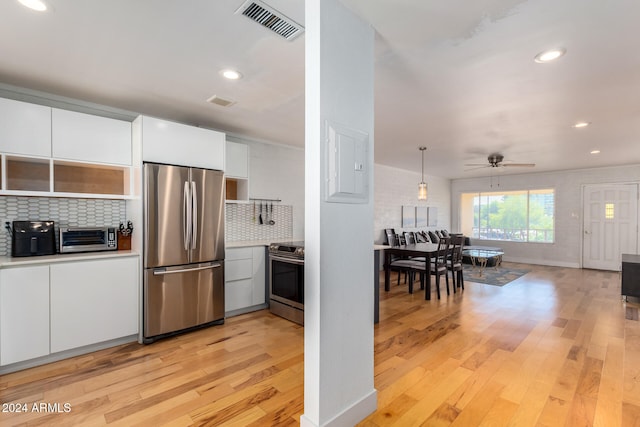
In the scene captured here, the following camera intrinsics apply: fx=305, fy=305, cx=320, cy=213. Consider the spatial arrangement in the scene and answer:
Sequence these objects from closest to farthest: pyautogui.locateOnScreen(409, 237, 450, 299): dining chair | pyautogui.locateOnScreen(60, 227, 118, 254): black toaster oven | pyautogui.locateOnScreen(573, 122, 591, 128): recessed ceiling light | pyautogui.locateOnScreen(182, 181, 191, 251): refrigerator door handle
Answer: pyautogui.locateOnScreen(60, 227, 118, 254): black toaster oven < pyautogui.locateOnScreen(182, 181, 191, 251): refrigerator door handle < pyautogui.locateOnScreen(573, 122, 591, 128): recessed ceiling light < pyautogui.locateOnScreen(409, 237, 450, 299): dining chair

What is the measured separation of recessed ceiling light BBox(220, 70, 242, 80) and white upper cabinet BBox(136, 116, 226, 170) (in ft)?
3.10

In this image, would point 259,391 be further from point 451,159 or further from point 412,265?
point 451,159

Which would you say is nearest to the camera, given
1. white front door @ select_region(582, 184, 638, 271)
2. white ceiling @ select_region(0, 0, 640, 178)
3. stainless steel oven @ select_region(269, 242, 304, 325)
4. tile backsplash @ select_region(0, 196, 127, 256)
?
white ceiling @ select_region(0, 0, 640, 178)

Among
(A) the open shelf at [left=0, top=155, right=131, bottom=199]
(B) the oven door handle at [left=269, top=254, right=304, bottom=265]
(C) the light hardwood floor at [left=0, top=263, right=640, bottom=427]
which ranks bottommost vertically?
(C) the light hardwood floor at [left=0, top=263, right=640, bottom=427]

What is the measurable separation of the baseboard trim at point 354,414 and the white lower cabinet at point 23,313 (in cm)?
236

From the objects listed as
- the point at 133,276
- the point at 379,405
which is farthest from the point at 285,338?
the point at 133,276

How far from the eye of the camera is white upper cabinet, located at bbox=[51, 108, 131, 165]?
9.08 feet

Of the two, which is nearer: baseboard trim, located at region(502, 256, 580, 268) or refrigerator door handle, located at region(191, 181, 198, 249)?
refrigerator door handle, located at region(191, 181, 198, 249)

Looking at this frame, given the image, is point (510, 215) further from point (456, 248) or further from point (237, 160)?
point (237, 160)

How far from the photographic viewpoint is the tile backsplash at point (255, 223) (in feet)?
14.2

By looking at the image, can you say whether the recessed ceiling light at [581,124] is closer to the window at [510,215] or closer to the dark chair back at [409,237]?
the dark chair back at [409,237]

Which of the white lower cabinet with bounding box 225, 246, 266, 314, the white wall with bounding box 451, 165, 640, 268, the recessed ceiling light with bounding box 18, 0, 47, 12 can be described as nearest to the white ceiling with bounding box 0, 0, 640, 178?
the recessed ceiling light with bounding box 18, 0, 47, 12

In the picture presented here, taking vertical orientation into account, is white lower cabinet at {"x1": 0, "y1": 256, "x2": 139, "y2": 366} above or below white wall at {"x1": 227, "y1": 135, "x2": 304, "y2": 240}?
below

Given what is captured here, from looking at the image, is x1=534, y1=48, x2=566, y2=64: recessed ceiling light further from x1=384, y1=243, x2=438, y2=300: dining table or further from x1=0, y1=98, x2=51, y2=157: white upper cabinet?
x1=0, y1=98, x2=51, y2=157: white upper cabinet
